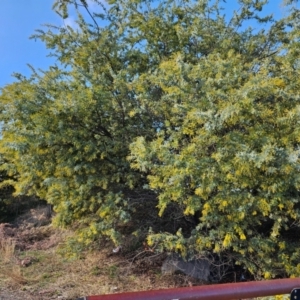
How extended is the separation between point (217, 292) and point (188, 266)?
451cm

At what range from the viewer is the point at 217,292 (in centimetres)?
135

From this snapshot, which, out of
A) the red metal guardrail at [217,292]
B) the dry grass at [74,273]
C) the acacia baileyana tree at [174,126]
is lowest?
the dry grass at [74,273]

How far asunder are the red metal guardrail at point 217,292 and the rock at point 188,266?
4011 mm

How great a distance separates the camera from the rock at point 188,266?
5449mm

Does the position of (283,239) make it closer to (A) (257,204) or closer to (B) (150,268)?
(A) (257,204)

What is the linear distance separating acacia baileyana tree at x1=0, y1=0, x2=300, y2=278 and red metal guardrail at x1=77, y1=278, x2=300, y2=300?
2.48 meters

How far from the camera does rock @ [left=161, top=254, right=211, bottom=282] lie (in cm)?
545

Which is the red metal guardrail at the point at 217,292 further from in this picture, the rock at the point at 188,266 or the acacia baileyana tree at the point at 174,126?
the rock at the point at 188,266

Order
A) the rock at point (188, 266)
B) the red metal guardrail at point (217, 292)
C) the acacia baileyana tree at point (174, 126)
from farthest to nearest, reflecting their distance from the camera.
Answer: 1. the rock at point (188, 266)
2. the acacia baileyana tree at point (174, 126)
3. the red metal guardrail at point (217, 292)

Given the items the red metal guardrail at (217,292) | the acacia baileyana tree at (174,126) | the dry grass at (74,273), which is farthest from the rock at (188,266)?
the red metal guardrail at (217,292)

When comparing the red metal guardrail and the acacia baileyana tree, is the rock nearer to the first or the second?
the acacia baileyana tree

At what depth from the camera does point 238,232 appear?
454 cm

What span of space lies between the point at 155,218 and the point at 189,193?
1.53m

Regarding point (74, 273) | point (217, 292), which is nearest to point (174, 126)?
point (74, 273)
